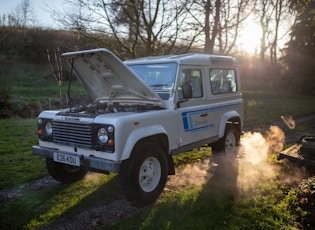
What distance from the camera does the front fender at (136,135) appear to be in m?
4.37

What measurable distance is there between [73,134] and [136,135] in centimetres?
104

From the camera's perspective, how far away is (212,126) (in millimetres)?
6500

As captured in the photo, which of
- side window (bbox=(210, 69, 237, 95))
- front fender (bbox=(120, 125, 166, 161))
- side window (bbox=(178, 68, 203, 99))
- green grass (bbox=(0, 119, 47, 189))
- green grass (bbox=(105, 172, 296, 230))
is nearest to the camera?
green grass (bbox=(105, 172, 296, 230))

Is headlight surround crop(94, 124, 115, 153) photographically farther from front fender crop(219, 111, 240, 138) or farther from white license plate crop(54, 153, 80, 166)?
front fender crop(219, 111, 240, 138)

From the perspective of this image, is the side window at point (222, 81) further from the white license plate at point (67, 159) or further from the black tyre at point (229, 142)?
the white license plate at point (67, 159)

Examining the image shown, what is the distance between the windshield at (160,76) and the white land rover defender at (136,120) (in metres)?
0.02

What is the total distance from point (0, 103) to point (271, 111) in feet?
44.3

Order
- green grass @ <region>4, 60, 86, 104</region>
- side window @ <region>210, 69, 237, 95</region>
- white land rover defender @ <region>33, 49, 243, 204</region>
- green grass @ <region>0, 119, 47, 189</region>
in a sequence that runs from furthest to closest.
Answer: green grass @ <region>4, 60, 86, 104</region>
side window @ <region>210, 69, 237, 95</region>
green grass @ <region>0, 119, 47, 189</region>
white land rover defender @ <region>33, 49, 243, 204</region>

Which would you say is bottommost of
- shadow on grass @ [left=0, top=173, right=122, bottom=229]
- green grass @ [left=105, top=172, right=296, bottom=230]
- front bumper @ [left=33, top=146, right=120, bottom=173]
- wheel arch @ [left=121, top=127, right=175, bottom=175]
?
green grass @ [left=105, top=172, right=296, bottom=230]

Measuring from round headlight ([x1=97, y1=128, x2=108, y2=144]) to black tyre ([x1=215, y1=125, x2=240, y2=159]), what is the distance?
3450 millimetres

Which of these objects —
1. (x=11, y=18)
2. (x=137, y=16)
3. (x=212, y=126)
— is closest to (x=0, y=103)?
(x=11, y=18)

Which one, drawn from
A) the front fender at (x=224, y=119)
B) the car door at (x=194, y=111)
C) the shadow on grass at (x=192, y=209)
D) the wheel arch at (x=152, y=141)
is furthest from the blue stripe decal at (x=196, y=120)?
the shadow on grass at (x=192, y=209)

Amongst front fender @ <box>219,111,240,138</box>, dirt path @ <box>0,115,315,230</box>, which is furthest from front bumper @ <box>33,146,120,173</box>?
front fender @ <box>219,111,240,138</box>

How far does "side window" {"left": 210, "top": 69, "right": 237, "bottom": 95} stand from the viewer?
6.67 meters
